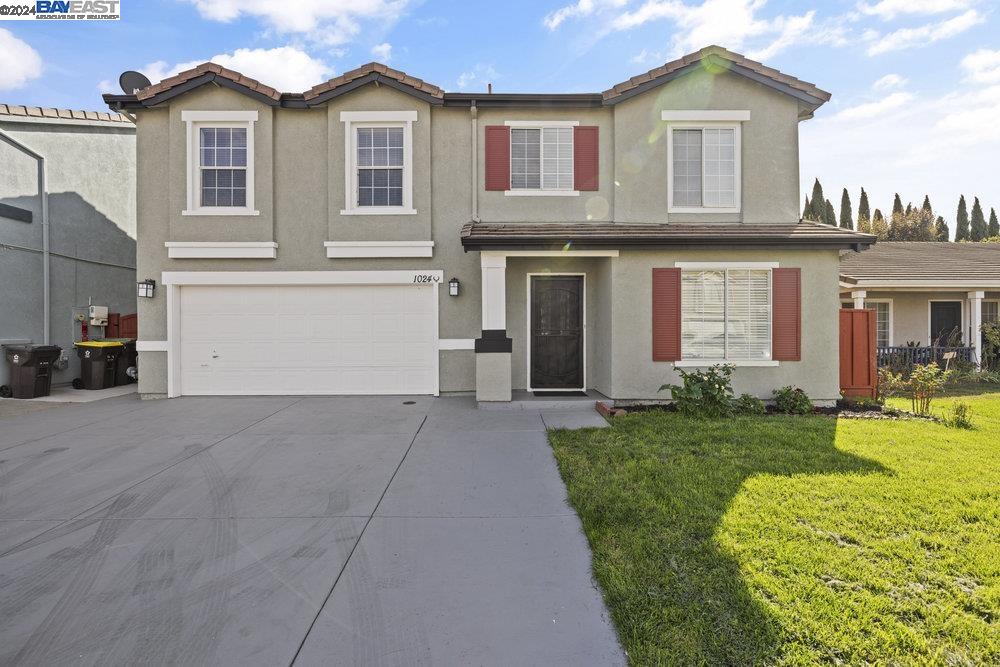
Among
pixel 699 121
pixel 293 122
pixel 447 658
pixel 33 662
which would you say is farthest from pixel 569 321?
pixel 33 662

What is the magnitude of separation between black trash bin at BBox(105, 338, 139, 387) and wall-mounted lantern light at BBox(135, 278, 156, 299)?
2.59m

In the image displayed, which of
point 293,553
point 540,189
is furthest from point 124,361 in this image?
point 293,553

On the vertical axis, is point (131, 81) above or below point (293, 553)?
above

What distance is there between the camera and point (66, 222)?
11.1m

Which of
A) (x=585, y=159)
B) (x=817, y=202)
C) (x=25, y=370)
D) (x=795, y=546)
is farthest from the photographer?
(x=817, y=202)

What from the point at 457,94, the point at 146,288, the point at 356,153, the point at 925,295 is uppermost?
the point at 457,94

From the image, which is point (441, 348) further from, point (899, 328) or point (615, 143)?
point (899, 328)

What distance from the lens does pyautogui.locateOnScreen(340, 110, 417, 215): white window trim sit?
9289mm

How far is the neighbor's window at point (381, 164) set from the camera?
31.0 feet

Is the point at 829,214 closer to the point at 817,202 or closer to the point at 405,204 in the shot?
the point at 817,202

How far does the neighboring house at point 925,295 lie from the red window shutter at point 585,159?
9355 mm

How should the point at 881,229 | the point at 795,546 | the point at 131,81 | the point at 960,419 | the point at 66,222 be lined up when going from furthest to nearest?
the point at 881,229 < the point at 66,222 < the point at 131,81 < the point at 960,419 < the point at 795,546

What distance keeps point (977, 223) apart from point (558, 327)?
5762 centimetres

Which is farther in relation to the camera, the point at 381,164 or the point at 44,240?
the point at 44,240
